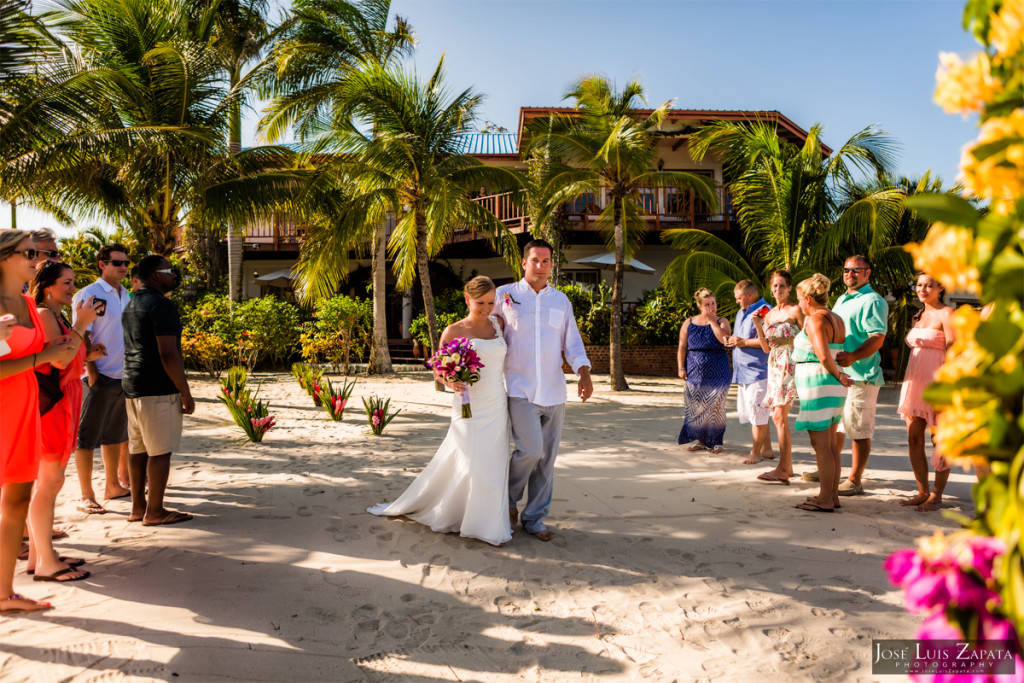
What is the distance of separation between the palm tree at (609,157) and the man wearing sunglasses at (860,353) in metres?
8.28

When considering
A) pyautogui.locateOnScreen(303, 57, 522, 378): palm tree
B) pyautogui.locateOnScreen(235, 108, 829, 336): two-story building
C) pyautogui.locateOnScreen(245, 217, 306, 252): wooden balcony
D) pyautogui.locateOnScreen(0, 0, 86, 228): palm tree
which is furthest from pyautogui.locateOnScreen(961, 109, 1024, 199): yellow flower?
pyautogui.locateOnScreen(245, 217, 306, 252): wooden balcony

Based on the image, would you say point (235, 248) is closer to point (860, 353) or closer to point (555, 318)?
point (555, 318)

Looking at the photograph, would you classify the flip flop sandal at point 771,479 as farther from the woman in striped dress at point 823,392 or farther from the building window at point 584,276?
the building window at point 584,276

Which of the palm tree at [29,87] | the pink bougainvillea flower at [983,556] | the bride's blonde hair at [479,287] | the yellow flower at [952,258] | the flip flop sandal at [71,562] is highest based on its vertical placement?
the palm tree at [29,87]

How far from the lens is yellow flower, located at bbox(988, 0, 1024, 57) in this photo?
3.54ft

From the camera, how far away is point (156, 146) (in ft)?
34.1

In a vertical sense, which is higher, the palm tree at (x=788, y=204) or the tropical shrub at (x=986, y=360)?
the palm tree at (x=788, y=204)

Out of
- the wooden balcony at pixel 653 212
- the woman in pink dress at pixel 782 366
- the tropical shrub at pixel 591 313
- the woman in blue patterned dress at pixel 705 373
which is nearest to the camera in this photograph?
the woman in pink dress at pixel 782 366

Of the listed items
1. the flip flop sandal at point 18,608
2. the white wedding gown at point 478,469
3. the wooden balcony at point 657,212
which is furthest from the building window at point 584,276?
the flip flop sandal at point 18,608

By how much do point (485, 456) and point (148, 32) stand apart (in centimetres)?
1167

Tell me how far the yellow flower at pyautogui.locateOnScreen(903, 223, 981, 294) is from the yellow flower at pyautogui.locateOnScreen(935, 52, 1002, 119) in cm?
22

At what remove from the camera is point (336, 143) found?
497 inches

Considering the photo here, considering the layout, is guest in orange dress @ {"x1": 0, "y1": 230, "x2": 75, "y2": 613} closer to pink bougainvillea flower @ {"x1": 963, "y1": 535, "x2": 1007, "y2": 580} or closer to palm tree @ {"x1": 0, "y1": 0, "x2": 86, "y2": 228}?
pink bougainvillea flower @ {"x1": 963, "y1": 535, "x2": 1007, "y2": 580}

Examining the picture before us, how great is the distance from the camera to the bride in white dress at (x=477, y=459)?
439cm
